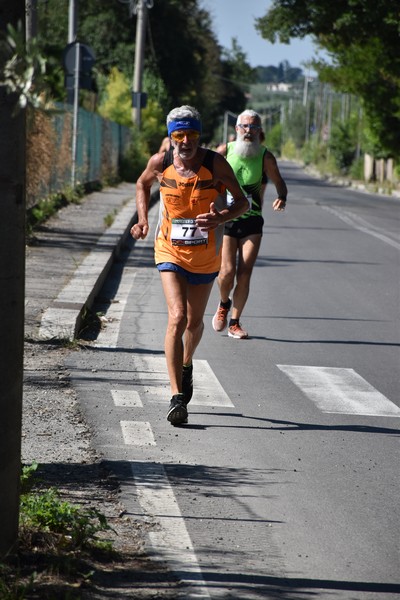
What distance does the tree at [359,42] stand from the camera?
4128 cm

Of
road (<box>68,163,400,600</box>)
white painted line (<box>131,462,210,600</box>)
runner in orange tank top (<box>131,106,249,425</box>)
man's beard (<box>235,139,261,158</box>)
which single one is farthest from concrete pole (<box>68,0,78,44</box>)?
white painted line (<box>131,462,210,600</box>)

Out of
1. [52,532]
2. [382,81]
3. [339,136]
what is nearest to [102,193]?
[382,81]

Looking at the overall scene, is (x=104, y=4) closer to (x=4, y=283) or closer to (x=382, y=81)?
(x=382, y=81)

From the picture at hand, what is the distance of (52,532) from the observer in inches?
178

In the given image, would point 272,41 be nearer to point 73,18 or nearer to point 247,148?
point 73,18

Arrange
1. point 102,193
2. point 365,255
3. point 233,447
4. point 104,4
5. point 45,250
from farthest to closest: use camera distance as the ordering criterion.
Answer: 1. point 104,4
2. point 102,193
3. point 365,255
4. point 45,250
5. point 233,447

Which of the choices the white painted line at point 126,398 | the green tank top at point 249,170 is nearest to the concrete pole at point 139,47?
the green tank top at point 249,170

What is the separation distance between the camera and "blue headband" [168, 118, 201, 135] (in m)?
6.85

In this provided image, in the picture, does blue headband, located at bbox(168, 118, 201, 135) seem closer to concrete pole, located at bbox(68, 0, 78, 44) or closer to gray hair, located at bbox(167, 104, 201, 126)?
gray hair, located at bbox(167, 104, 201, 126)

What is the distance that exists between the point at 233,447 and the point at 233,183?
162 centimetres

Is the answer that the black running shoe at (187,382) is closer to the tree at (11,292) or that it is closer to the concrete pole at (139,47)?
the tree at (11,292)

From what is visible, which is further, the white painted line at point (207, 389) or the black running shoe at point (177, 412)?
the white painted line at point (207, 389)

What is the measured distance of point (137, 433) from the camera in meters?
6.62

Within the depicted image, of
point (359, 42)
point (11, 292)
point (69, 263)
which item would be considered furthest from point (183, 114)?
point (359, 42)
